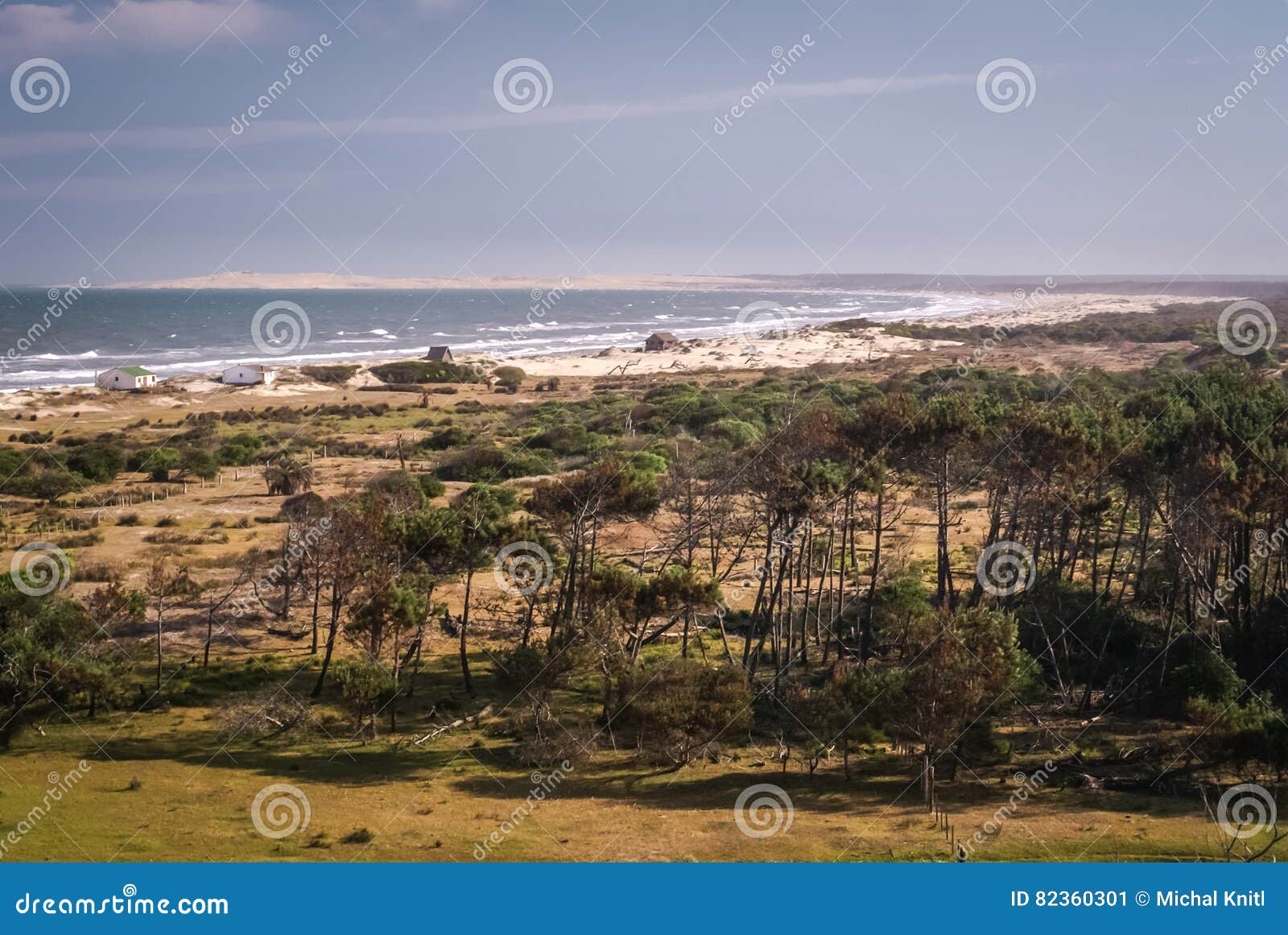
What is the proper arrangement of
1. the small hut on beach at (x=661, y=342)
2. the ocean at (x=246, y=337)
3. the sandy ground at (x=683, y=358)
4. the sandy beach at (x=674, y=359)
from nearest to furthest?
the sandy beach at (x=674, y=359)
the sandy ground at (x=683, y=358)
the ocean at (x=246, y=337)
the small hut on beach at (x=661, y=342)

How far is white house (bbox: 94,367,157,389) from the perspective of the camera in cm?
7950

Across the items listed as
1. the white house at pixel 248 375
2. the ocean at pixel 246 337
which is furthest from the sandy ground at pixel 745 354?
the white house at pixel 248 375

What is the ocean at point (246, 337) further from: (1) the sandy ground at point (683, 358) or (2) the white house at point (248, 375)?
(1) the sandy ground at point (683, 358)

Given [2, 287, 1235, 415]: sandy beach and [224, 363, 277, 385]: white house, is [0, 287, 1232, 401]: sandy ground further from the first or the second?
[224, 363, 277, 385]: white house

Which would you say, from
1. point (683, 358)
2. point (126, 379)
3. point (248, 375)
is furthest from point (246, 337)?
point (683, 358)

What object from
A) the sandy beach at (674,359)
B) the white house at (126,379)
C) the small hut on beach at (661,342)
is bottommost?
the white house at (126,379)

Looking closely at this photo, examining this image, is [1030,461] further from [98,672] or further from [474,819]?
[98,672]

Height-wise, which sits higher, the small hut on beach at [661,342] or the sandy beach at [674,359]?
the small hut on beach at [661,342]

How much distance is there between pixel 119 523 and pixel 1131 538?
35.1 meters

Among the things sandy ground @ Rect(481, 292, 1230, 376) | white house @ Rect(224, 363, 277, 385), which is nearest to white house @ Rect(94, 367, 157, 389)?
white house @ Rect(224, 363, 277, 385)

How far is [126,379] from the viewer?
80.1 m

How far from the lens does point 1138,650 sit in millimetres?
23406

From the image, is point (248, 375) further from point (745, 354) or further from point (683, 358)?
point (745, 354)

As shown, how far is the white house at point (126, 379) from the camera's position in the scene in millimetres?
79500
